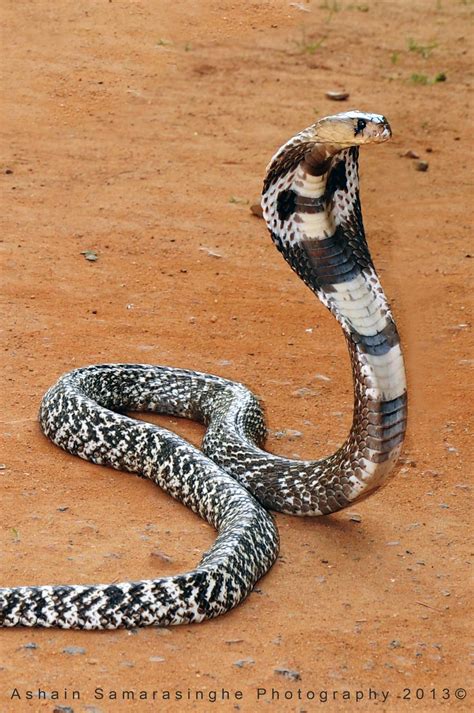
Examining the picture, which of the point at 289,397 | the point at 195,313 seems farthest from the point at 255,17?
the point at 289,397

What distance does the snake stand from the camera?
5488 mm

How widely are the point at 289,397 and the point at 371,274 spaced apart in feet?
8.51

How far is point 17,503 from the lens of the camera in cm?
673

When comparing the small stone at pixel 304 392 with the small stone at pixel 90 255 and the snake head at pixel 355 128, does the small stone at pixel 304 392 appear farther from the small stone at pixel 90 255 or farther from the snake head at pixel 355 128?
the snake head at pixel 355 128

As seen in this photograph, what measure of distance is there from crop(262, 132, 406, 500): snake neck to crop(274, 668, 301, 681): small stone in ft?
4.50

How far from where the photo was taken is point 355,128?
5.39 metres

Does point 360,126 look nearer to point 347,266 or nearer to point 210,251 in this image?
point 347,266

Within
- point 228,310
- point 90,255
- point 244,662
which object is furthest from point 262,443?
point 90,255

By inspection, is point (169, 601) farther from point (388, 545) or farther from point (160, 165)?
point (160, 165)

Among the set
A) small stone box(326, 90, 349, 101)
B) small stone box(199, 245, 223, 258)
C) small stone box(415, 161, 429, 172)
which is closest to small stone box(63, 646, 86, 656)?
Result: small stone box(199, 245, 223, 258)

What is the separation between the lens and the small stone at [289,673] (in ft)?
17.5

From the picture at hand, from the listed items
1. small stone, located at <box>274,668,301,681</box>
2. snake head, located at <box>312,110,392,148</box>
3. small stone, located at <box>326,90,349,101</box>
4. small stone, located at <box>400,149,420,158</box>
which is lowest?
small stone, located at <box>274,668,301,681</box>

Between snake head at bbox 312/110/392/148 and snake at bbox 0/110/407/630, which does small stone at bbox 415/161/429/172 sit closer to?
snake at bbox 0/110/407/630

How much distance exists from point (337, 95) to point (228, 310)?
5312 millimetres
